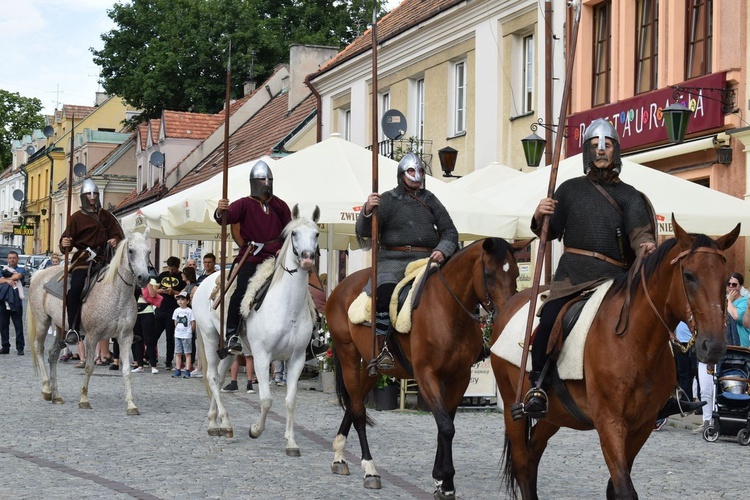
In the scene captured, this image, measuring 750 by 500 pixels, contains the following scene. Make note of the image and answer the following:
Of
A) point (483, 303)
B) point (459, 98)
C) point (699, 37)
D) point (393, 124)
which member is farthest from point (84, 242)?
point (459, 98)

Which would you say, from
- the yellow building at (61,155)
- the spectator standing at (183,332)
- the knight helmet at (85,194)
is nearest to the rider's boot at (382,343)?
the knight helmet at (85,194)

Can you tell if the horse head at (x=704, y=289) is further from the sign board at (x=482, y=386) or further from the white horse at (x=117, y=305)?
the sign board at (x=482, y=386)

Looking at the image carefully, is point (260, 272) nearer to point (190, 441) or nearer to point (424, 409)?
point (190, 441)

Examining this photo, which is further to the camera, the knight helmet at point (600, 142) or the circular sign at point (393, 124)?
the circular sign at point (393, 124)

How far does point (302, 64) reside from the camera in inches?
1703

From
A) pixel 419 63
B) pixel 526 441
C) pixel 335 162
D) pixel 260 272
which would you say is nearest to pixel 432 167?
pixel 419 63

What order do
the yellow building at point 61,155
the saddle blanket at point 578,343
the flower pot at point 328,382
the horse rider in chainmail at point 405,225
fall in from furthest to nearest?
the yellow building at point 61,155 → the flower pot at point 328,382 → the horse rider in chainmail at point 405,225 → the saddle blanket at point 578,343

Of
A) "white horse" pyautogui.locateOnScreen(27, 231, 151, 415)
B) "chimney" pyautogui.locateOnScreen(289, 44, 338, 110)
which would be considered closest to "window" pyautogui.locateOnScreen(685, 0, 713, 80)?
"white horse" pyautogui.locateOnScreen(27, 231, 151, 415)

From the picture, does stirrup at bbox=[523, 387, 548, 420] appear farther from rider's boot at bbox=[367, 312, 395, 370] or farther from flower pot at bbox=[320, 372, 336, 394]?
flower pot at bbox=[320, 372, 336, 394]

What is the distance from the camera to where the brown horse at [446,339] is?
342 inches

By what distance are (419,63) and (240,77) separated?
2729cm

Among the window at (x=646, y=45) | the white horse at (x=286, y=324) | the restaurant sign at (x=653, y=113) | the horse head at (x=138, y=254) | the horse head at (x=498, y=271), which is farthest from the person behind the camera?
the window at (x=646, y=45)

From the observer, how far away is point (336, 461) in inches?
395

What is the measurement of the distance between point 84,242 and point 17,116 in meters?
82.0
